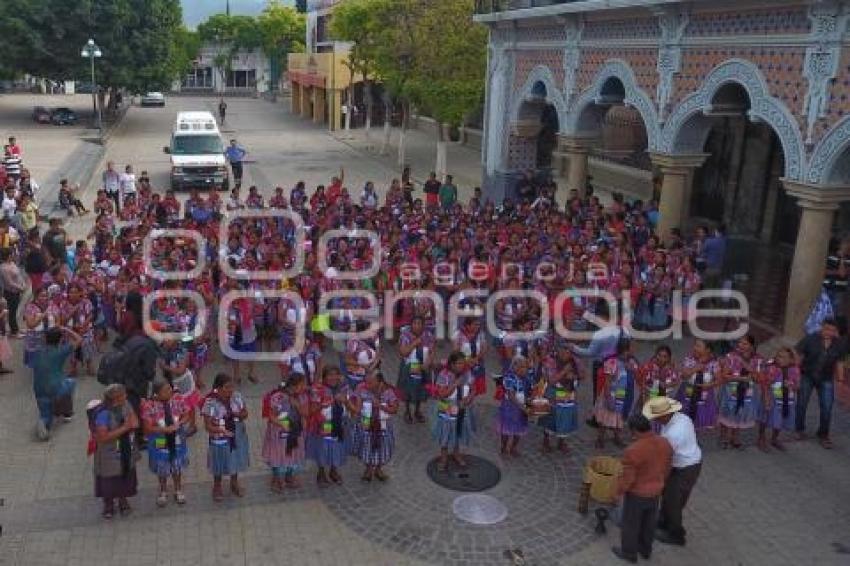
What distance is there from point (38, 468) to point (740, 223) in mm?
17299

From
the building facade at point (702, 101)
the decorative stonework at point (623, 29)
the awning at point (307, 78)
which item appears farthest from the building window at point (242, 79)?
the decorative stonework at point (623, 29)

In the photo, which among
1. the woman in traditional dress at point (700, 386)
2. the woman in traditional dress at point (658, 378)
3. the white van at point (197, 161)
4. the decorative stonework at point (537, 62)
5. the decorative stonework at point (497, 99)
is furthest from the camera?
the white van at point (197, 161)

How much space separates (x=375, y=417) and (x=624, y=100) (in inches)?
416

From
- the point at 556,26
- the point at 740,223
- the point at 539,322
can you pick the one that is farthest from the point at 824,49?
the point at 740,223

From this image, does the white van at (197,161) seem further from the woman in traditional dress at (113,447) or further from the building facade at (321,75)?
the woman in traditional dress at (113,447)

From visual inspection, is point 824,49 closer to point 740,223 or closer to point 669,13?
point 669,13

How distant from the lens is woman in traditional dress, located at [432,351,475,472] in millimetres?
8516

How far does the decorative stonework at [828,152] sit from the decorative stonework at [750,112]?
0.74ft

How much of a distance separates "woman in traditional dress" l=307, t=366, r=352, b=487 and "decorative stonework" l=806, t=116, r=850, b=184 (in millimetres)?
7948

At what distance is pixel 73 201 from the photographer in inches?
798

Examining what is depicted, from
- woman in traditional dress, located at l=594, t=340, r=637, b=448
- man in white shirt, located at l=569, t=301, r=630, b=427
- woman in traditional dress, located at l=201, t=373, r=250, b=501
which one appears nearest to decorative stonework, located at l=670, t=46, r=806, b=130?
man in white shirt, located at l=569, t=301, r=630, b=427

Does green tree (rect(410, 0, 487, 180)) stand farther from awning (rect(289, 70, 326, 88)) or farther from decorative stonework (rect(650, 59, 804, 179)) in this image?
awning (rect(289, 70, 326, 88))

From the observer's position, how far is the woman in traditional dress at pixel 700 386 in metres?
9.24

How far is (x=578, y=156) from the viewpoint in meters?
18.9
